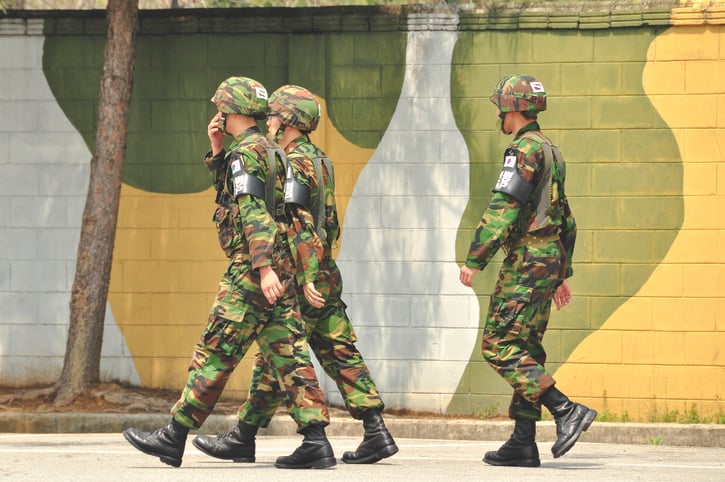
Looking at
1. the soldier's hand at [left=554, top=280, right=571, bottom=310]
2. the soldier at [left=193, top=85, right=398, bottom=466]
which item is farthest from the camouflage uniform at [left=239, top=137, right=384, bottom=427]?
the soldier's hand at [left=554, top=280, right=571, bottom=310]

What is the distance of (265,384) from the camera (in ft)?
27.1

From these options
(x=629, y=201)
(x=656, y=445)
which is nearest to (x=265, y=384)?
(x=656, y=445)

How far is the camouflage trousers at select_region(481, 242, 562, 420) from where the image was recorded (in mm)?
8172

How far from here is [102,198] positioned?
11.5 m

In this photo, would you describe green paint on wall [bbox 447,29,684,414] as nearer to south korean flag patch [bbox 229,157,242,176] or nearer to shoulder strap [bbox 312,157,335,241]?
shoulder strap [bbox 312,157,335,241]

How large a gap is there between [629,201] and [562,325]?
1081 mm

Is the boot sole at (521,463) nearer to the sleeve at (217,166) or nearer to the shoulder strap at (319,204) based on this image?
the shoulder strap at (319,204)

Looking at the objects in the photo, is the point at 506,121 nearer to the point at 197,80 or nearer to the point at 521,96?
the point at 521,96

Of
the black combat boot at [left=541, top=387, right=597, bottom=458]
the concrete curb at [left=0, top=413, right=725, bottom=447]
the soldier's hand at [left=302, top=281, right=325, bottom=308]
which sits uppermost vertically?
the soldier's hand at [left=302, top=281, right=325, bottom=308]

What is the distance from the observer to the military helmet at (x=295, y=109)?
841 centimetres

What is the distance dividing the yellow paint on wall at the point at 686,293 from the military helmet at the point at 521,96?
323 cm

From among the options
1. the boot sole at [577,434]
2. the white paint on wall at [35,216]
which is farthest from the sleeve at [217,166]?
the white paint on wall at [35,216]

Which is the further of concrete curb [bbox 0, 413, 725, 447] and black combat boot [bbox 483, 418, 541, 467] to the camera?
concrete curb [bbox 0, 413, 725, 447]

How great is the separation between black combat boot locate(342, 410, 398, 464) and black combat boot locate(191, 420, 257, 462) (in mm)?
579
